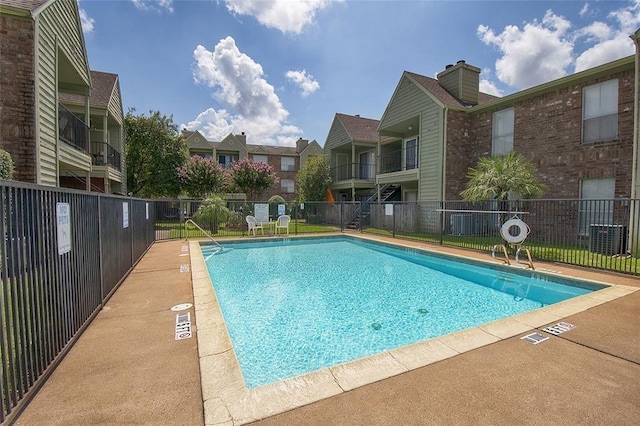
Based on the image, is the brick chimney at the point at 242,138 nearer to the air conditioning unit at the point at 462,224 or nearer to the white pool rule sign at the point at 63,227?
the air conditioning unit at the point at 462,224

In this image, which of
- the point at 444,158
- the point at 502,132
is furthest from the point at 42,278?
the point at 502,132

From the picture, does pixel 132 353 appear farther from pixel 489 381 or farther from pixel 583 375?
pixel 583 375

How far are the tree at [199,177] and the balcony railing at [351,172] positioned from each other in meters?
8.86

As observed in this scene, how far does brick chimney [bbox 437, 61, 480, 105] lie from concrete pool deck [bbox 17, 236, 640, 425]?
1495 centimetres

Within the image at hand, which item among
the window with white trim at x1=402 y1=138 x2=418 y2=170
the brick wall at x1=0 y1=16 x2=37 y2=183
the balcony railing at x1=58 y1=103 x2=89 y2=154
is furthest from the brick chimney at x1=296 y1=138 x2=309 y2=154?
the brick wall at x1=0 y1=16 x2=37 y2=183

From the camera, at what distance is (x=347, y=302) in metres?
6.22

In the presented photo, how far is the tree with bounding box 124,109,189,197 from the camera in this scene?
21.1 meters

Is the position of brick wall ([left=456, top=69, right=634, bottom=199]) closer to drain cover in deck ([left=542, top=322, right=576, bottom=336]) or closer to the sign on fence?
drain cover in deck ([left=542, top=322, right=576, bottom=336])

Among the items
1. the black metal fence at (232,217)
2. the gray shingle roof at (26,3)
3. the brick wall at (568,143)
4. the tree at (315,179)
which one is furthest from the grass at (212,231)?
the brick wall at (568,143)

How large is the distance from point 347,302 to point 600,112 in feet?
37.8

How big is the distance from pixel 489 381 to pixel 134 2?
46.1ft

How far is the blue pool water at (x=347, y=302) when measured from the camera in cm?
426

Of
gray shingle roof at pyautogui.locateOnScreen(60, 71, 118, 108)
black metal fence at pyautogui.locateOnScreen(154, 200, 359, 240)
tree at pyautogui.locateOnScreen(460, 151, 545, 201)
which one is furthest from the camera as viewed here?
black metal fence at pyautogui.locateOnScreen(154, 200, 359, 240)

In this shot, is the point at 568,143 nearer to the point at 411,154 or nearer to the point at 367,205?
the point at 411,154
